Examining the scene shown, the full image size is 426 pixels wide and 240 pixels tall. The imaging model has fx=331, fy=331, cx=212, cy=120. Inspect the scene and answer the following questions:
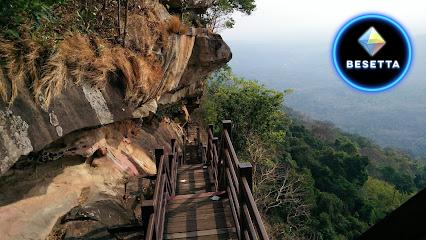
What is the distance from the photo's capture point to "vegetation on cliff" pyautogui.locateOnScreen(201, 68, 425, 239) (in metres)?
20.0

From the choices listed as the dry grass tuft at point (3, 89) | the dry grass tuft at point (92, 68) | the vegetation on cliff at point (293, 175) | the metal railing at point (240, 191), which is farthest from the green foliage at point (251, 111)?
the dry grass tuft at point (3, 89)

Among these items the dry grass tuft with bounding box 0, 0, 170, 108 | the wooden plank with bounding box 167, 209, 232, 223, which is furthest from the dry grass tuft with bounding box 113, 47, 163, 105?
the wooden plank with bounding box 167, 209, 232, 223

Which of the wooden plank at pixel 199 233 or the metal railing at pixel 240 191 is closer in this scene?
the metal railing at pixel 240 191

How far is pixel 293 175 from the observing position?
945 inches

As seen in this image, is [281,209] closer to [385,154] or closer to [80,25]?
[80,25]

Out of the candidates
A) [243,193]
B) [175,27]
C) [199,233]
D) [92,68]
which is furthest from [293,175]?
[243,193]

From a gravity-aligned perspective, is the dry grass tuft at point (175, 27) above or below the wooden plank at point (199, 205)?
above

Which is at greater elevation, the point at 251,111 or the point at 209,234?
the point at 209,234

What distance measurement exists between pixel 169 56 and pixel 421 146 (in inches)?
6170

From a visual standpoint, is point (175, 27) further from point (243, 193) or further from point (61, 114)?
point (243, 193)

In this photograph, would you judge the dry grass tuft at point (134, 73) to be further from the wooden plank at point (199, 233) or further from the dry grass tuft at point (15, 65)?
the wooden plank at point (199, 233)

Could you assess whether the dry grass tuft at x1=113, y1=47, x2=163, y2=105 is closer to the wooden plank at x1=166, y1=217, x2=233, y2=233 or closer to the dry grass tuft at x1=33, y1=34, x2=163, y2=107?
the dry grass tuft at x1=33, y1=34, x2=163, y2=107

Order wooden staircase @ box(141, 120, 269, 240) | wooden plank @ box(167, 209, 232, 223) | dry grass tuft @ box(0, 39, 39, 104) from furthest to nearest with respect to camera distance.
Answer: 1. wooden plank @ box(167, 209, 232, 223)
2. dry grass tuft @ box(0, 39, 39, 104)
3. wooden staircase @ box(141, 120, 269, 240)

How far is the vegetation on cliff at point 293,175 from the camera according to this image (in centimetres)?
2000
